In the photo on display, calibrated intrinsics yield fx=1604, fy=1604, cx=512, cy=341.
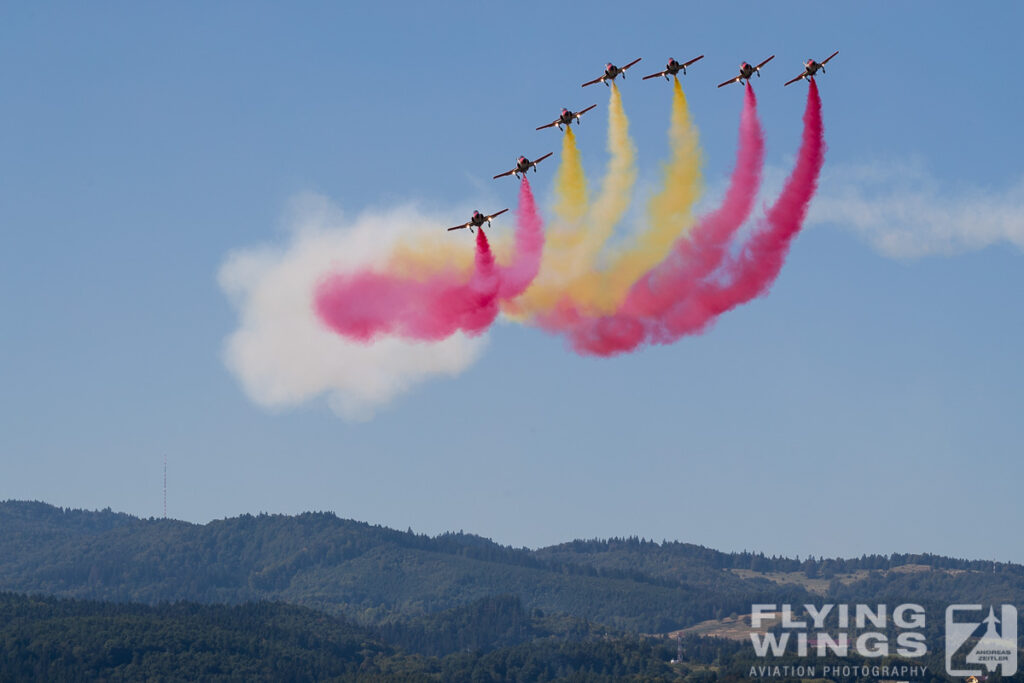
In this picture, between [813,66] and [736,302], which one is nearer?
[813,66]

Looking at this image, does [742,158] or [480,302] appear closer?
[742,158]

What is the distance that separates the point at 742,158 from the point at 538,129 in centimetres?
1841

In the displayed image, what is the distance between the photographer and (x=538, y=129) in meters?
140

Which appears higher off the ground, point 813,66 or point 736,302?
point 813,66

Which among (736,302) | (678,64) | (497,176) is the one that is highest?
(678,64)

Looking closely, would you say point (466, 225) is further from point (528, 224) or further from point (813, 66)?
point (813, 66)

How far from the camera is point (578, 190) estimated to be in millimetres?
148000

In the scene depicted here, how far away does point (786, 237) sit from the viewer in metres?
144

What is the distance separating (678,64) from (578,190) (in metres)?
17.0

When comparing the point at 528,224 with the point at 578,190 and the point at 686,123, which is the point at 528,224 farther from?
the point at 686,123

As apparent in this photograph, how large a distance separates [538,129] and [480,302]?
22.3m

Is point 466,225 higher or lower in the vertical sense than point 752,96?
lower

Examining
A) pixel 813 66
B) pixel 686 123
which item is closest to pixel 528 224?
pixel 686 123

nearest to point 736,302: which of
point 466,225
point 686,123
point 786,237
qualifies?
point 786,237
